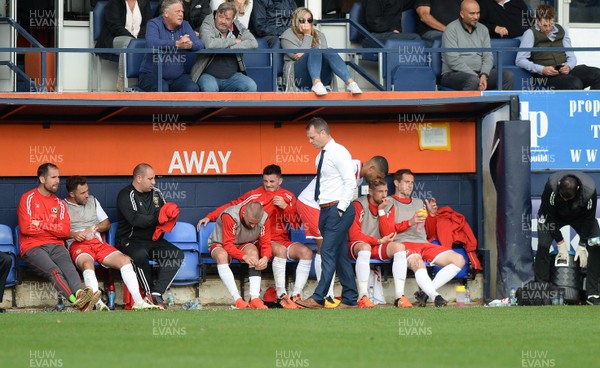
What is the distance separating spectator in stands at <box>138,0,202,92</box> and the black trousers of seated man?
1956mm

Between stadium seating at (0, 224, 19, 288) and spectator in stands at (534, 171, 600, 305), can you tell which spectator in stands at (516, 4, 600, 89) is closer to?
spectator in stands at (534, 171, 600, 305)

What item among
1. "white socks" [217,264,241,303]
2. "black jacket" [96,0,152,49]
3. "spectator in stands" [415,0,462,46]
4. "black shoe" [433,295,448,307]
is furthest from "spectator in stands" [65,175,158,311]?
"spectator in stands" [415,0,462,46]

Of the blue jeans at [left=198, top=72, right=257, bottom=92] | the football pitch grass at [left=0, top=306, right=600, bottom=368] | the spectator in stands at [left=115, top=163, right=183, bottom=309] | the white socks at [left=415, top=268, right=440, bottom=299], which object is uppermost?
the blue jeans at [left=198, top=72, right=257, bottom=92]

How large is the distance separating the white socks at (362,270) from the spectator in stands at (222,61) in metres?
2.47

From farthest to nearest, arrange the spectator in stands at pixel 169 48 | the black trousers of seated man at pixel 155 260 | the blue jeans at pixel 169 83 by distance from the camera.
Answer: the blue jeans at pixel 169 83
the spectator in stands at pixel 169 48
the black trousers of seated man at pixel 155 260

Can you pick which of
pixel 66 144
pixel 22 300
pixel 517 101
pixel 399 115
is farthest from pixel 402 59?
pixel 22 300

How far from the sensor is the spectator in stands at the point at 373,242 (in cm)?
1353

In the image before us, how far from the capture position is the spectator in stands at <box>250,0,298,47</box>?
15.8 m

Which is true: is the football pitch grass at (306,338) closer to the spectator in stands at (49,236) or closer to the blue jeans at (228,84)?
the spectator in stands at (49,236)

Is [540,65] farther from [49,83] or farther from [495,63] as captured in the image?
[49,83]

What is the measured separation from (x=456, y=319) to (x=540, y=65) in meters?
5.38

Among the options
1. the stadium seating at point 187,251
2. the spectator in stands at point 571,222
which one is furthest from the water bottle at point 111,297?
the spectator in stands at point 571,222

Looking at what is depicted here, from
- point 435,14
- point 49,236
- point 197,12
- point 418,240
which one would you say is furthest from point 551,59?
point 49,236

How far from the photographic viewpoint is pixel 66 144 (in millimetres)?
14258
